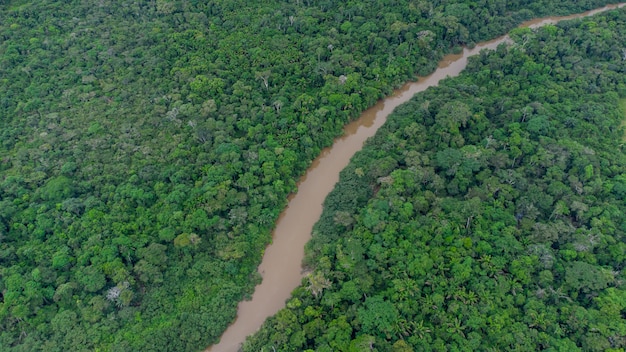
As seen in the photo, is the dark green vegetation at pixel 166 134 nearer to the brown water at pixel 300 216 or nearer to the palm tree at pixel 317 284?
the brown water at pixel 300 216

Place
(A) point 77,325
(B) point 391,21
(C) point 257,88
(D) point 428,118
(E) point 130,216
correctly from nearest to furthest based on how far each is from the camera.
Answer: (A) point 77,325 < (E) point 130,216 < (D) point 428,118 < (C) point 257,88 < (B) point 391,21

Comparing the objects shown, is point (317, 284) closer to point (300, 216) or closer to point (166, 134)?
point (300, 216)

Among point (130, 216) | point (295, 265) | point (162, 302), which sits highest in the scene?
point (130, 216)

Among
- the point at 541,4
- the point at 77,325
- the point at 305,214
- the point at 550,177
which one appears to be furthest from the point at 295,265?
the point at 541,4

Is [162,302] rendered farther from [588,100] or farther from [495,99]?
[588,100]

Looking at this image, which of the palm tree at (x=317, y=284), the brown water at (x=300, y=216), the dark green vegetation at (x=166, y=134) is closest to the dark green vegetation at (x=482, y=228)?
the palm tree at (x=317, y=284)
